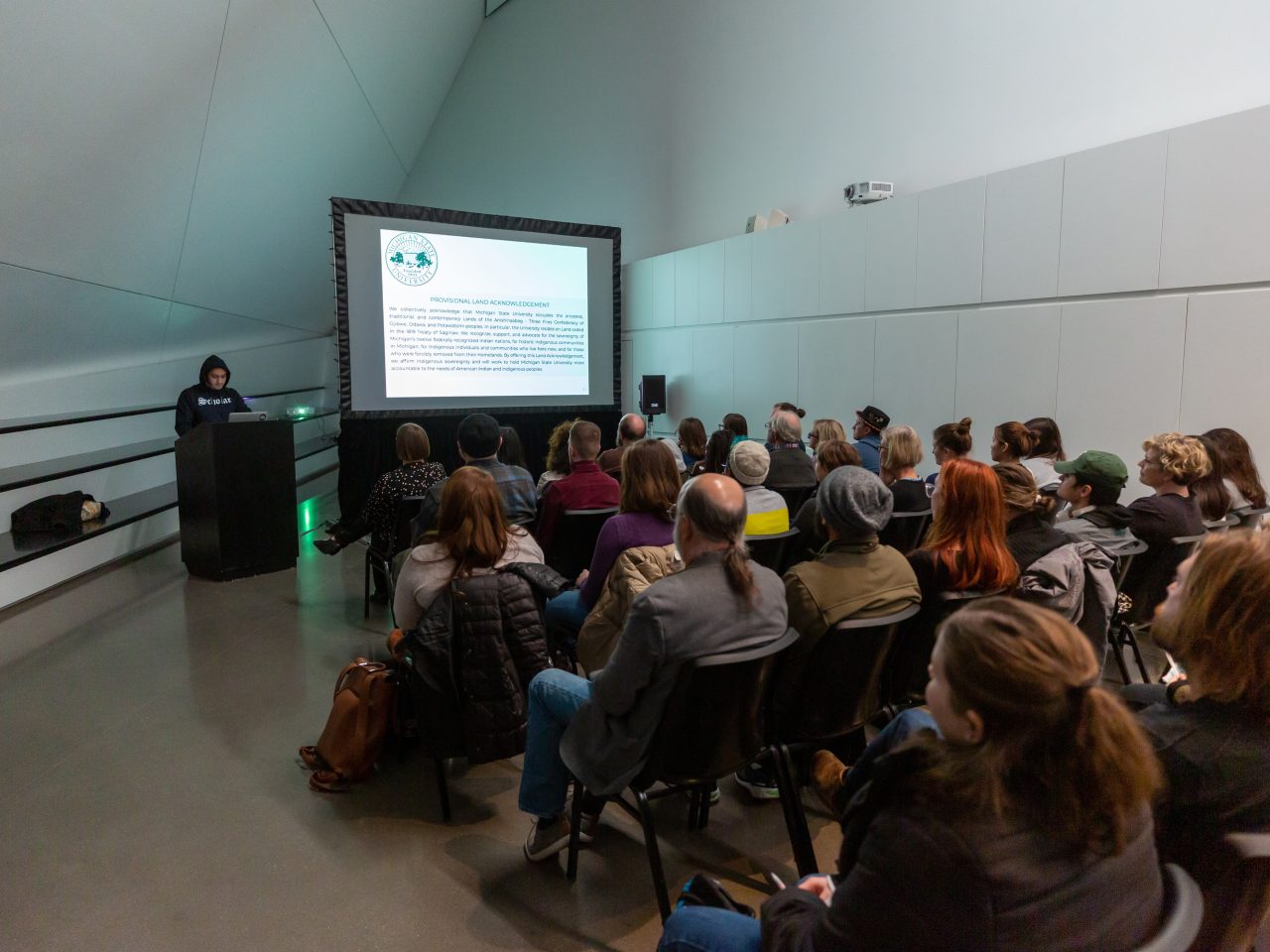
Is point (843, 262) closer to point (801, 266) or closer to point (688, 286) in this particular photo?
point (801, 266)

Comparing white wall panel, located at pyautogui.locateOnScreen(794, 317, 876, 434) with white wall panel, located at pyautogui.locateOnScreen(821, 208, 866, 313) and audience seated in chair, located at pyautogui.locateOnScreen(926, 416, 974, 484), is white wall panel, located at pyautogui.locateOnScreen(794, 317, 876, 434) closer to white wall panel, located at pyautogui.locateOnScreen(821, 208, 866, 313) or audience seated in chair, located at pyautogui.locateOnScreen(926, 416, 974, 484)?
white wall panel, located at pyautogui.locateOnScreen(821, 208, 866, 313)

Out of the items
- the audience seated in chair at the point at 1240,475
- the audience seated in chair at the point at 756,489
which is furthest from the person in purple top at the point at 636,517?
Answer: the audience seated in chair at the point at 1240,475

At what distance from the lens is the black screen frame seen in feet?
20.6

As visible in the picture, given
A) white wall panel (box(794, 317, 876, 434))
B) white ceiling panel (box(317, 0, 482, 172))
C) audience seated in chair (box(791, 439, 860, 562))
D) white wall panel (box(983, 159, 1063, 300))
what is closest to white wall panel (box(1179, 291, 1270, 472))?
white wall panel (box(983, 159, 1063, 300))

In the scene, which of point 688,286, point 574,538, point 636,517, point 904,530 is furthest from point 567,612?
point 688,286

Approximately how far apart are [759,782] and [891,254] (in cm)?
453

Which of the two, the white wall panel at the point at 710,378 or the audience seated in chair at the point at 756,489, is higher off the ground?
the white wall panel at the point at 710,378

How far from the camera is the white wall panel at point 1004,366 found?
483cm

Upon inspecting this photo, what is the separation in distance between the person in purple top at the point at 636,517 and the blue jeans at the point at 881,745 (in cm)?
116

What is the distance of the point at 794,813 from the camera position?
193 cm

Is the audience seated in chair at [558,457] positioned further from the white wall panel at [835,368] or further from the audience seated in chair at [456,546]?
the white wall panel at [835,368]

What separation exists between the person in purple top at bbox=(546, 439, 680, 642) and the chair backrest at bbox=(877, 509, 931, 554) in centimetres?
108

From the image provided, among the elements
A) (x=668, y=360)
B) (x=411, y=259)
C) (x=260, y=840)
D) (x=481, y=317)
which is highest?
Result: (x=411, y=259)

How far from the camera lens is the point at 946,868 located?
2.78 feet
